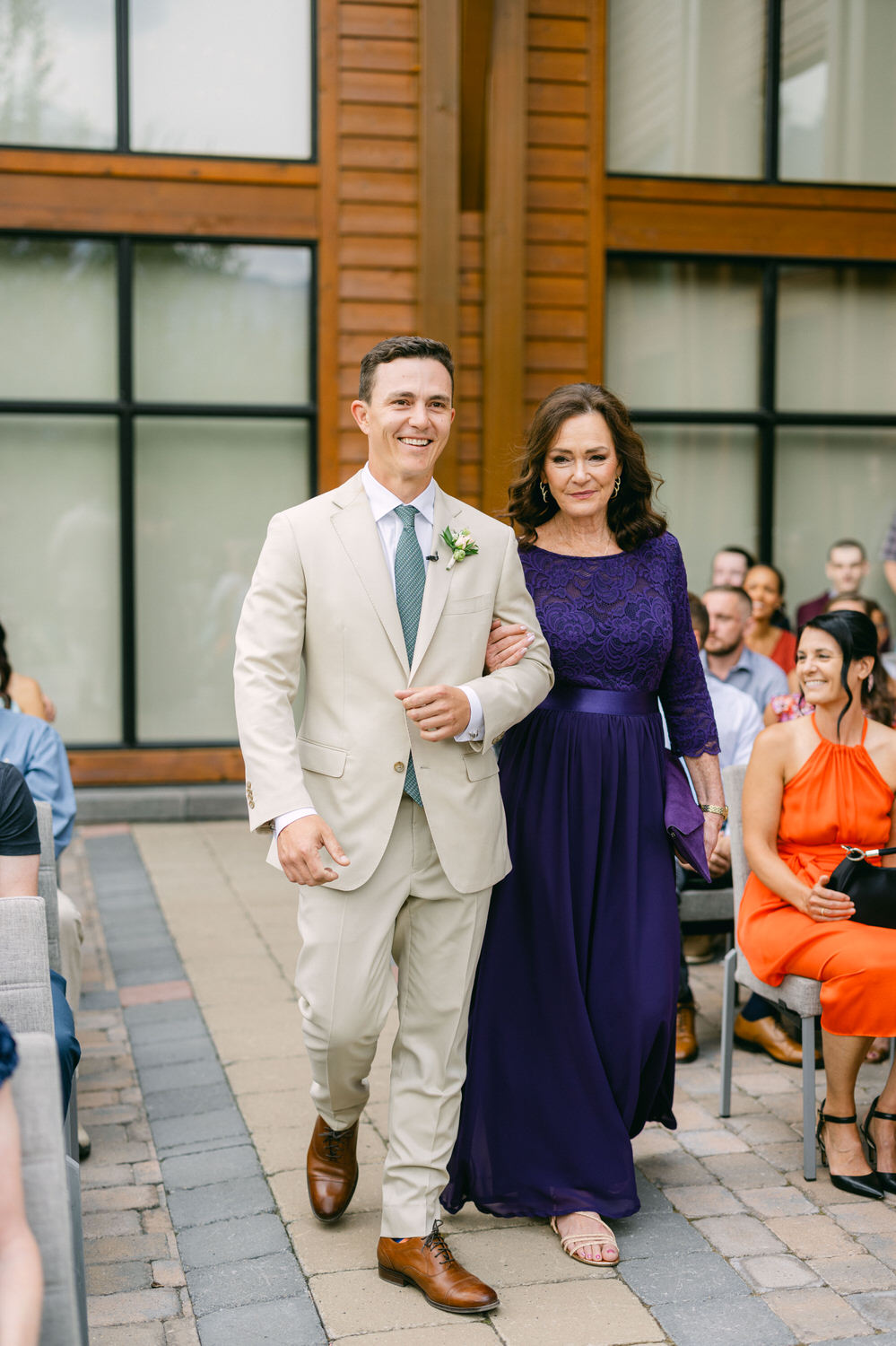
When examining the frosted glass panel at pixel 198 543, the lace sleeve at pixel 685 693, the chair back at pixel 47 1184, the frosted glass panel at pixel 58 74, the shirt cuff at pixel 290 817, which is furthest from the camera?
the frosted glass panel at pixel 198 543

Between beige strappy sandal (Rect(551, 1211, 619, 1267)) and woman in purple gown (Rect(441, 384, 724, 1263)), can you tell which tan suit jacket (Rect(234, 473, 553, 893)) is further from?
beige strappy sandal (Rect(551, 1211, 619, 1267))

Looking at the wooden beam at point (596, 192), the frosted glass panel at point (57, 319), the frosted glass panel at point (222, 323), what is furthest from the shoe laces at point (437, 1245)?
the frosted glass panel at point (57, 319)

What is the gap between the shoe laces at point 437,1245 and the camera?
307cm

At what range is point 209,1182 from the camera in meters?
3.71

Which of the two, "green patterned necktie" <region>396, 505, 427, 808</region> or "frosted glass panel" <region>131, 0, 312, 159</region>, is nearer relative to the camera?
"green patterned necktie" <region>396, 505, 427, 808</region>

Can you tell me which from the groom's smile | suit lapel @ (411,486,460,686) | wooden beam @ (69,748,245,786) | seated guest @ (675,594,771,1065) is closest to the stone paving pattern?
seated guest @ (675,594,771,1065)

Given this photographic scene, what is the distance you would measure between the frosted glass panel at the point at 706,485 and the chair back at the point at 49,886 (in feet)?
21.1

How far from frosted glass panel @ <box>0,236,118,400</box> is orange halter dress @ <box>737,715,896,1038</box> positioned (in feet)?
19.5

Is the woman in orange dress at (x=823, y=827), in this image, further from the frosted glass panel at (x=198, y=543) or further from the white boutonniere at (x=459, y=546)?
the frosted glass panel at (x=198, y=543)

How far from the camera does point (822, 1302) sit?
3.07 m

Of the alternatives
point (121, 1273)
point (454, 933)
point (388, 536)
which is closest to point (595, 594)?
point (388, 536)

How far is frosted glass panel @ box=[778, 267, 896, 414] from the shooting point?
9391mm

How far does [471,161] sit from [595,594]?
5.56 metres

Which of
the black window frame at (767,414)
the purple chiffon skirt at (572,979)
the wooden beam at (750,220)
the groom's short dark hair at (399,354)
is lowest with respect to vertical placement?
the purple chiffon skirt at (572,979)
